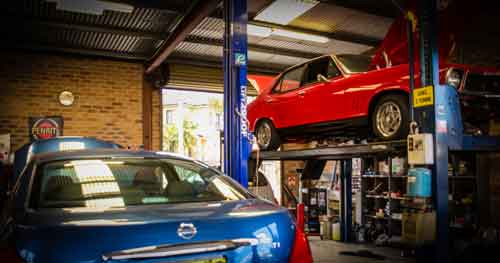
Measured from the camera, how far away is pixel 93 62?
11.0 metres

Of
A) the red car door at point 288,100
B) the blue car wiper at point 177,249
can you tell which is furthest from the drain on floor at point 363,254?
the blue car wiper at point 177,249

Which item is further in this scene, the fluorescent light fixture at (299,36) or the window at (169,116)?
the window at (169,116)

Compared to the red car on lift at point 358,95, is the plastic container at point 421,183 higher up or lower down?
lower down

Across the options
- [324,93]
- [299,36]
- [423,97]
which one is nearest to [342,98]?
[324,93]

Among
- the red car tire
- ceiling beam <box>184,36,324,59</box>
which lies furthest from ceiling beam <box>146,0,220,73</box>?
the red car tire

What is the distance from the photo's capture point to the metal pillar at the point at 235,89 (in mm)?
5871

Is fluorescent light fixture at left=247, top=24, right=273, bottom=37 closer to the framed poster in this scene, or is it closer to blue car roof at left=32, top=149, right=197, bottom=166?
the framed poster

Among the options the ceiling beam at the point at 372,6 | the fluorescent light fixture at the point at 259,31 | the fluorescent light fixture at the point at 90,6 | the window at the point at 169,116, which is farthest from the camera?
the window at the point at 169,116

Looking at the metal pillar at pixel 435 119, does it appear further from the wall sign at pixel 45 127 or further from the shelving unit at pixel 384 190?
the wall sign at pixel 45 127

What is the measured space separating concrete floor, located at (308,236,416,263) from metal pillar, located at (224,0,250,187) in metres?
3.02

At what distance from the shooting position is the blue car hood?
180 centimetres

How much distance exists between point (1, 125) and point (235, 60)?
6.75 m

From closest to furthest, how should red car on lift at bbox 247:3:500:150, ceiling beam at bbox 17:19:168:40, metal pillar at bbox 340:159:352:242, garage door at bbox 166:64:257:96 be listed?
red car on lift at bbox 247:3:500:150, ceiling beam at bbox 17:19:168:40, metal pillar at bbox 340:159:352:242, garage door at bbox 166:64:257:96

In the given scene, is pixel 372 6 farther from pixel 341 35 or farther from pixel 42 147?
pixel 42 147
